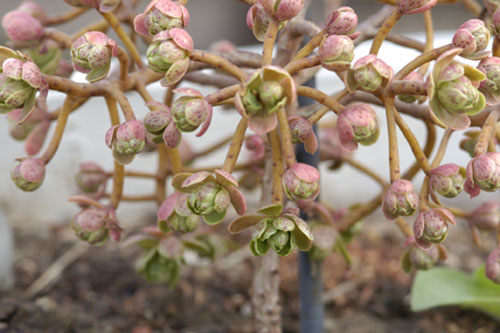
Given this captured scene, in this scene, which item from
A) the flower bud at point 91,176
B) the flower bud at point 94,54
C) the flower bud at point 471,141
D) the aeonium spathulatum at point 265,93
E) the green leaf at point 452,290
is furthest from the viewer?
the green leaf at point 452,290

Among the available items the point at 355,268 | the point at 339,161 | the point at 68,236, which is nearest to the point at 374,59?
the point at 339,161

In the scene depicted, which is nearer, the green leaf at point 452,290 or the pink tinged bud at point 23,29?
the pink tinged bud at point 23,29

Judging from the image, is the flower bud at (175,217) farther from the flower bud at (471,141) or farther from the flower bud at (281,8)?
the flower bud at (471,141)

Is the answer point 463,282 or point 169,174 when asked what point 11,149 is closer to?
point 169,174

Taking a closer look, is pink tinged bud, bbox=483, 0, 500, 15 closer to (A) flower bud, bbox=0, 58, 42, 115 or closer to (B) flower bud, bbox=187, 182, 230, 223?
(B) flower bud, bbox=187, 182, 230, 223

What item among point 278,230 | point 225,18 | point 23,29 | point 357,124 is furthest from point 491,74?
point 225,18

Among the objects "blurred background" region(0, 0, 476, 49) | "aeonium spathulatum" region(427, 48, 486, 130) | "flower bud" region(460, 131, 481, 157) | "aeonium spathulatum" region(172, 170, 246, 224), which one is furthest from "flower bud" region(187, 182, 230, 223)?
"blurred background" region(0, 0, 476, 49)

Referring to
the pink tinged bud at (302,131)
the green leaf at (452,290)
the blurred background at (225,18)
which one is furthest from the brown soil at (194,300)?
the blurred background at (225,18)
